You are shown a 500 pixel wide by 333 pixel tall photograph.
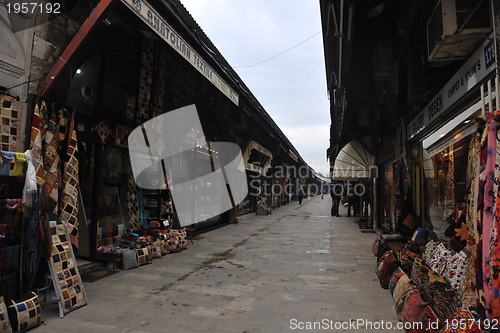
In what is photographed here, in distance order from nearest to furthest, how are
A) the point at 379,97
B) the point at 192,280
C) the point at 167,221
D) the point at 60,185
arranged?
1. the point at 60,185
2. the point at 192,280
3. the point at 167,221
4. the point at 379,97

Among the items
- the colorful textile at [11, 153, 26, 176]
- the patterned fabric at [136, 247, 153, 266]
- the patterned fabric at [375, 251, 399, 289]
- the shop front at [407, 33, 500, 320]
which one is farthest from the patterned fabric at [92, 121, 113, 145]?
the shop front at [407, 33, 500, 320]

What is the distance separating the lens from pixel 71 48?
4.54 m

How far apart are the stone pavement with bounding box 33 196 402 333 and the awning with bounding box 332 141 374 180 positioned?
5.97m

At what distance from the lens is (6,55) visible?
413cm

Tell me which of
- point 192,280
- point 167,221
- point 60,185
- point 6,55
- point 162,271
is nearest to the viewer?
point 6,55

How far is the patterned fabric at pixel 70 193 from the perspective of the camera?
4.76m

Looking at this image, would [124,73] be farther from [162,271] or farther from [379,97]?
→ [379,97]

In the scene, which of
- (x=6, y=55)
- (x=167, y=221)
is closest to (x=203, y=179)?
(x=167, y=221)

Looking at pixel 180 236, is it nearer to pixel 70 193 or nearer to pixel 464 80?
pixel 70 193

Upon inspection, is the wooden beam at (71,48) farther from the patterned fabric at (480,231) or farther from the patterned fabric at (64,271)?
the patterned fabric at (480,231)

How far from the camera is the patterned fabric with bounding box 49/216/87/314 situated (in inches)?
156

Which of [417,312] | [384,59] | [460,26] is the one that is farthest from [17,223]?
[384,59]

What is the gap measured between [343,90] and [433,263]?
517 centimetres

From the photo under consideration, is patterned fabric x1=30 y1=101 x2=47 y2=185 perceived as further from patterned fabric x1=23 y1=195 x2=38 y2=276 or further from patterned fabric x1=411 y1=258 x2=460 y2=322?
patterned fabric x1=411 y1=258 x2=460 y2=322
